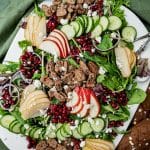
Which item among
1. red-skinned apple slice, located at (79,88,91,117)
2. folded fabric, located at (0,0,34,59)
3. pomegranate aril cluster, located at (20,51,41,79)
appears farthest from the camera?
folded fabric, located at (0,0,34,59)

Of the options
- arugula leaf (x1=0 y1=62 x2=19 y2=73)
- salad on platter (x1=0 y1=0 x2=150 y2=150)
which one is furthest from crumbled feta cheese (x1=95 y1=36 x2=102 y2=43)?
arugula leaf (x1=0 y1=62 x2=19 y2=73)

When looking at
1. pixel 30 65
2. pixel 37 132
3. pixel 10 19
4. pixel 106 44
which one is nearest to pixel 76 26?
pixel 106 44

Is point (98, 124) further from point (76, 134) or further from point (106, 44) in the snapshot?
point (106, 44)

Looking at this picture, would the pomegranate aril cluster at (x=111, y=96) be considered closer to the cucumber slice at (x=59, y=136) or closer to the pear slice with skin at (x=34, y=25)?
the cucumber slice at (x=59, y=136)

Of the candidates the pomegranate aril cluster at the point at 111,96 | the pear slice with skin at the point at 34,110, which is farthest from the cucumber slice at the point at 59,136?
the pomegranate aril cluster at the point at 111,96

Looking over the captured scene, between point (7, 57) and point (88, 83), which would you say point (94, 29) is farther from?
point (7, 57)

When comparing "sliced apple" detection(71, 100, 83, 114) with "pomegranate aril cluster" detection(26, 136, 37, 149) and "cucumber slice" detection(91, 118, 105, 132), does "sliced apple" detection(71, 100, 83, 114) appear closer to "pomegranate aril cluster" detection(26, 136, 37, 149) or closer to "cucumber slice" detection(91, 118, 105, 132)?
"cucumber slice" detection(91, 118, 105, 132)
